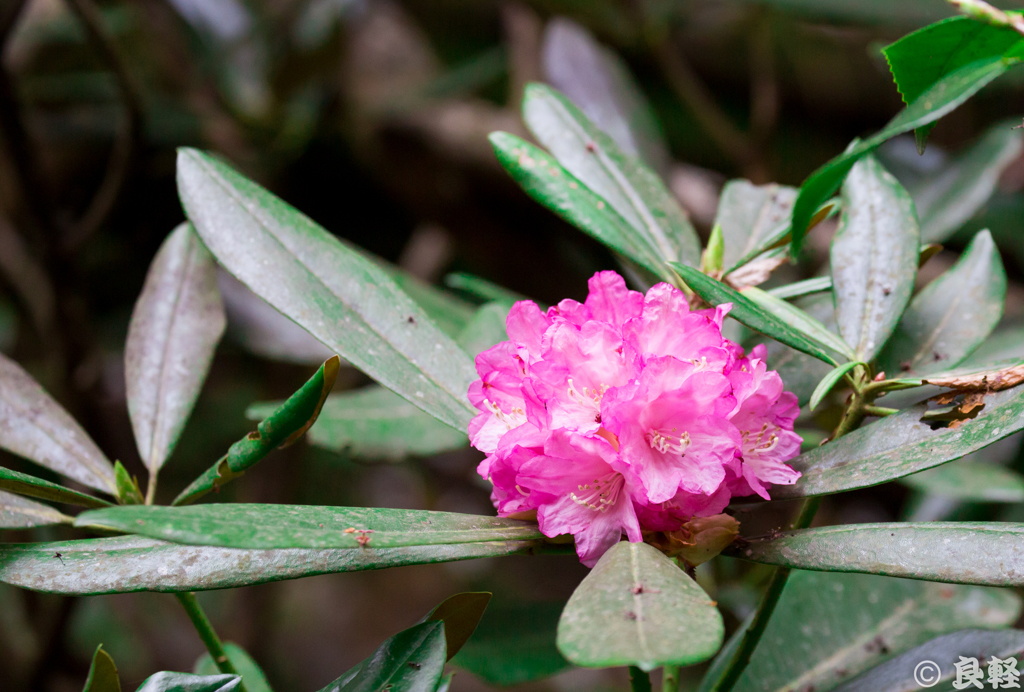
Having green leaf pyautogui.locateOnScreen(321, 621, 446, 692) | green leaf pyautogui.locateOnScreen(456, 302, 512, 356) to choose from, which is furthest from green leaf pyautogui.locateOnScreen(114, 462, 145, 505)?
green leaf pyautogui.locateOnScreen(456, 302, 512, 356)

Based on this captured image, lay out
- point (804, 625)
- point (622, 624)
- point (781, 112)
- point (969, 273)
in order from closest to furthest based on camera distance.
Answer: point (622, 624)
point (969, 273)
point (804, 625)
point (781, 112)

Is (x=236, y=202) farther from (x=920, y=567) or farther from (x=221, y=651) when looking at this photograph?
(x=920, y=567)

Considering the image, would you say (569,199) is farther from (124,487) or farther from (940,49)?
(124,487)

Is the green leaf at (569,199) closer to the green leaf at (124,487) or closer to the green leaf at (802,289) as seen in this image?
the green leaf at (802,289)

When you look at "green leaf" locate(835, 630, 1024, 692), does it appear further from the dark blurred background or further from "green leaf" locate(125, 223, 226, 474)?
the dark blurred background

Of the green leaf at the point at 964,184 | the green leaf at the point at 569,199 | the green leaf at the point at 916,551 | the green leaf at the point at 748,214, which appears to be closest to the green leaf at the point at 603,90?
the green leaf at the point at 964,184

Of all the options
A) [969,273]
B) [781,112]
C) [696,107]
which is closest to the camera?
[969,273]

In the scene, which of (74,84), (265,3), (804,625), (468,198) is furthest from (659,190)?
(74,84)
